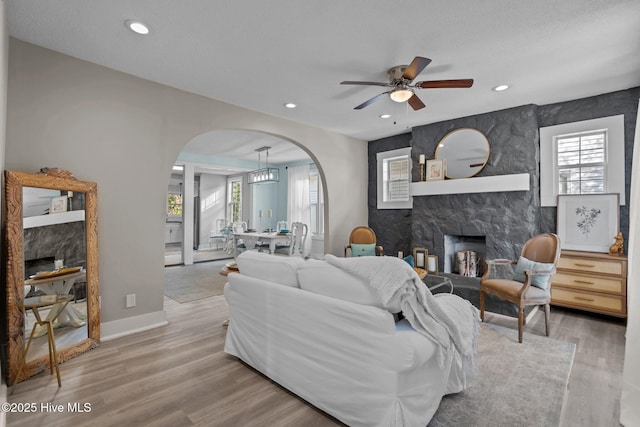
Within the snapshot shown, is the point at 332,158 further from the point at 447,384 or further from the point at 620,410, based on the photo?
the point at 620,410

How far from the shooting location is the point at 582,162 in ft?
12.7

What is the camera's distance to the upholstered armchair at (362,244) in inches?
197

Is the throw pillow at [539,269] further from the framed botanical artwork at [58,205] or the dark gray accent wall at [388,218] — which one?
the framed botanical artwork at [58,205]

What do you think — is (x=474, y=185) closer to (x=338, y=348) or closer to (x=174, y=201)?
(x=338, y=348)

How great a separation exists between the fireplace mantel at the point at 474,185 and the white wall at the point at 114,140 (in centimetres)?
324

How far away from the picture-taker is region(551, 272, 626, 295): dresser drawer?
338cm

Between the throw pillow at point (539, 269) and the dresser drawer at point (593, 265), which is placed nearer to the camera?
the throw pillow at point (539, 269)

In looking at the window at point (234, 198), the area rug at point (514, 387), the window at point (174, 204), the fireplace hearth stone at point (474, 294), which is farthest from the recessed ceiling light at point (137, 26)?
the window at point (174, 204)

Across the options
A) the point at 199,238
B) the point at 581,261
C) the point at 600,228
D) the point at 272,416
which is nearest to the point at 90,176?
the point at 272,416

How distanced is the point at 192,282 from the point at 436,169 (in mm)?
4595

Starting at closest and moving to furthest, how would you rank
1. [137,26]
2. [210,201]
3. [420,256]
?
[137,26] → [420,256] → [210,201]

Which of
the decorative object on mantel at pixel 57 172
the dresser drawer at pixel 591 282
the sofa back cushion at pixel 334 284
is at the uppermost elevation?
the decorative object on mantel at pixel 57 172

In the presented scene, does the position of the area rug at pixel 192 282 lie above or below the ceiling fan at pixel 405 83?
below

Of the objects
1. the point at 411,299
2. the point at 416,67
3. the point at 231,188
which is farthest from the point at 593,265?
the point at 231,188
